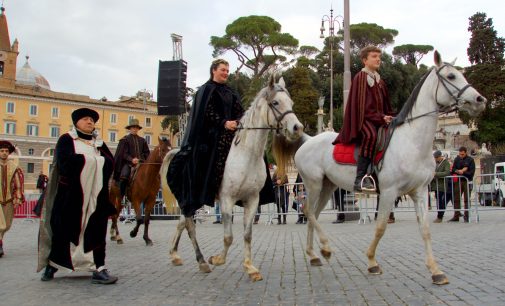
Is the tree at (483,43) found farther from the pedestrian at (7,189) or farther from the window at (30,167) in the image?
the window at (30,167)

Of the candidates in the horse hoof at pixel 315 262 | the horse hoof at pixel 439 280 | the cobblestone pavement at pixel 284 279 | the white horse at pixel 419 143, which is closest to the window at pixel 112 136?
the cobblestone pavement at pixel 284 279

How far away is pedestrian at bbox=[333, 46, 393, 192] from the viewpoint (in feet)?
21.2

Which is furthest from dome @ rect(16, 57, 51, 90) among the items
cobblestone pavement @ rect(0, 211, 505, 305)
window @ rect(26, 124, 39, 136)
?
cobblestone pavement @ rect(0, 211, 505, 305)

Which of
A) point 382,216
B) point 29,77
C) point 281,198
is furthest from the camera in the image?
point 29,77

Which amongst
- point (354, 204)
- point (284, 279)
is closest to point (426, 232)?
point (284, 279)

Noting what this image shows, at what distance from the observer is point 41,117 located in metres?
82.1

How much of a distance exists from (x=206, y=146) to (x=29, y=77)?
104 m

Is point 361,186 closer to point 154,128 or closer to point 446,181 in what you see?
point 446,181

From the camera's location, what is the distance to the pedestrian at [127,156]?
11.3m

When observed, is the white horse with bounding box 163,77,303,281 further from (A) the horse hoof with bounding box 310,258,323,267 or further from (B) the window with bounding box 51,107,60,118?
(B) the window with bounding box 51,107,60,118

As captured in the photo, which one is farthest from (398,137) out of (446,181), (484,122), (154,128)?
(154,128)

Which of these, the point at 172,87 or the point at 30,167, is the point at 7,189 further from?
the point at 30,167

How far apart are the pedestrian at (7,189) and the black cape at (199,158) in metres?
4.17

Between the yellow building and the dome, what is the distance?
1752 millimetres
